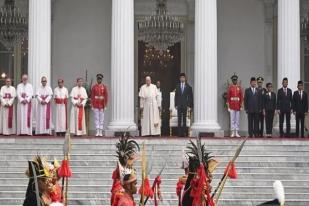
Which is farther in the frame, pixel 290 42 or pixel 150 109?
pixel 290 42

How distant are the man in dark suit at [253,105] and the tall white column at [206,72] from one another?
101 centimetres

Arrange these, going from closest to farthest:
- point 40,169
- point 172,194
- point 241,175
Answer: point 40,169 < point 172,194 < point 241,175

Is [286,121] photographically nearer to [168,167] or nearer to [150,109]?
[150,109]

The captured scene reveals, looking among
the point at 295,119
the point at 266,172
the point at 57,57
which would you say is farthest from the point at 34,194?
the point at 57,57

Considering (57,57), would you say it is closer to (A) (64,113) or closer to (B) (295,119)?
(A) (64,113)

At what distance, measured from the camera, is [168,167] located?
1834 cm

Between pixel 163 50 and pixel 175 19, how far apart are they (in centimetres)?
122

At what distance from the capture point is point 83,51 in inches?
1073

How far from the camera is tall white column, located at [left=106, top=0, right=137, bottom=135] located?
22.6 metres

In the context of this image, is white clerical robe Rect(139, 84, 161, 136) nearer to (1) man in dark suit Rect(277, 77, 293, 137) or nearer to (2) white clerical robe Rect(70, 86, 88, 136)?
(2) white clerical robe Rect(70, 86, 88, 136)

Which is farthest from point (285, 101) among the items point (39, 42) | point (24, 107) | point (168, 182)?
point (24, 107)

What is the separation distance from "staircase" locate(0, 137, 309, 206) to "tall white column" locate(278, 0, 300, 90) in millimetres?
3273

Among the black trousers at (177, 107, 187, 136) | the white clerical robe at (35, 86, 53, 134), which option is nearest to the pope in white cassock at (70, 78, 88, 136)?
the white clerical robe at (35, 86, 53, 134)

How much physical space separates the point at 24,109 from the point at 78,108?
64.1 inches
